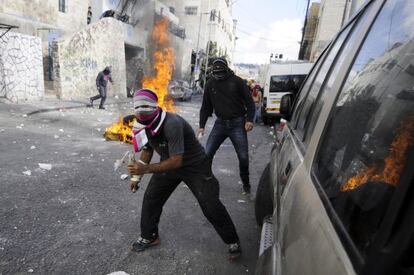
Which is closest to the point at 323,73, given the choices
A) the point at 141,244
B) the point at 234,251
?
the point at 234,251

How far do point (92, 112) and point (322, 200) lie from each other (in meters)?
12.2

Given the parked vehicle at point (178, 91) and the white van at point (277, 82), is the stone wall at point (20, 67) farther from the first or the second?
the white van at point (277, 82)

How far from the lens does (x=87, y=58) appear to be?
16953 millimetres

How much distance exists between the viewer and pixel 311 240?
3.38 feet

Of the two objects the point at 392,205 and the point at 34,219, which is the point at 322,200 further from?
the point at 34,219

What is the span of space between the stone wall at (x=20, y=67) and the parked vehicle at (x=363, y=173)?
12.6 metres

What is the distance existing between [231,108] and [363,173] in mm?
3524

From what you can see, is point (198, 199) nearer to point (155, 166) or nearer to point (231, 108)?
point (155, 166)

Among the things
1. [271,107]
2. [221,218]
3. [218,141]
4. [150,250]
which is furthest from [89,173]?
[271,107]

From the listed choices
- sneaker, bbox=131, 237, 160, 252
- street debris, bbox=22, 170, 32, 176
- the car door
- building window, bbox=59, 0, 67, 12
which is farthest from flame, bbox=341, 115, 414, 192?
building window, bbox=59, 0, 67, 12

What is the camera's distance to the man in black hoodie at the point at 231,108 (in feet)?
14.6

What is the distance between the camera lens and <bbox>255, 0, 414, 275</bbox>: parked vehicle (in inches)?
27.9

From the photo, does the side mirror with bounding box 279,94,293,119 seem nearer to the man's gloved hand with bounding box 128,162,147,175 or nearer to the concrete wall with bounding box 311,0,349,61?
the man's gloved hand with bounding box 128,162,147,175

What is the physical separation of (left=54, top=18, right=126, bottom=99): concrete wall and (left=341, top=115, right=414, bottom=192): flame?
16.2m
